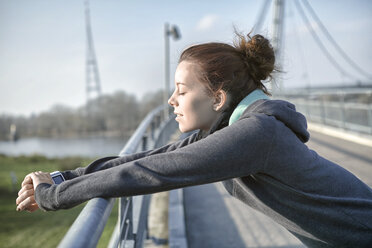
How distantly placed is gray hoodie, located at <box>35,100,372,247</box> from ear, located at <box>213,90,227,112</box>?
6.2 inches

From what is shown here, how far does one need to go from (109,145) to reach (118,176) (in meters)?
37.7

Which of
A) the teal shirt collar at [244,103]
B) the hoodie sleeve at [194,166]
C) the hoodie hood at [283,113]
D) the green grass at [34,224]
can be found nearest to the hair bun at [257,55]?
the teal shirt collar at [244,103]

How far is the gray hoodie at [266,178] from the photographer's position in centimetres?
109

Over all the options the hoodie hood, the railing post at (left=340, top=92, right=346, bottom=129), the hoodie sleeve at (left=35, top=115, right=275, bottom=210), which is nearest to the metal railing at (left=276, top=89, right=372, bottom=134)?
the railing post at (left=340, top=92, right=346, bottom=129)

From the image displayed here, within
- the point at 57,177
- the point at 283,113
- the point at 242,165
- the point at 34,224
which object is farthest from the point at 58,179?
the point at 34,224

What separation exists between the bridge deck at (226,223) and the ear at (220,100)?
2.00 meters

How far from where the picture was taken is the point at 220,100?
1438 millimetres

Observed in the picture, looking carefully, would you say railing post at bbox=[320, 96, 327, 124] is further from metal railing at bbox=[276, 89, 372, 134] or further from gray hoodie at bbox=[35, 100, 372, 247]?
gray hoodie at bbox=[35, 100, 372, 247]

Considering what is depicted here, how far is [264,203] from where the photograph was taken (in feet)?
4.21

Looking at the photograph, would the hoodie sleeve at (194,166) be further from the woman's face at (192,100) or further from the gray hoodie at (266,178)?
the woman's face at (192,100)

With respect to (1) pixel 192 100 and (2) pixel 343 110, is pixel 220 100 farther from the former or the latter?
(2) pixel 343 110

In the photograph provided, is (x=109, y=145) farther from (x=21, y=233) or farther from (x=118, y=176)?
(x=118, y=176)

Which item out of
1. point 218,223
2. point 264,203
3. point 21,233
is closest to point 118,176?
point 264,203

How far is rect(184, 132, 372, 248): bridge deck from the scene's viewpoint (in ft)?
10.3
